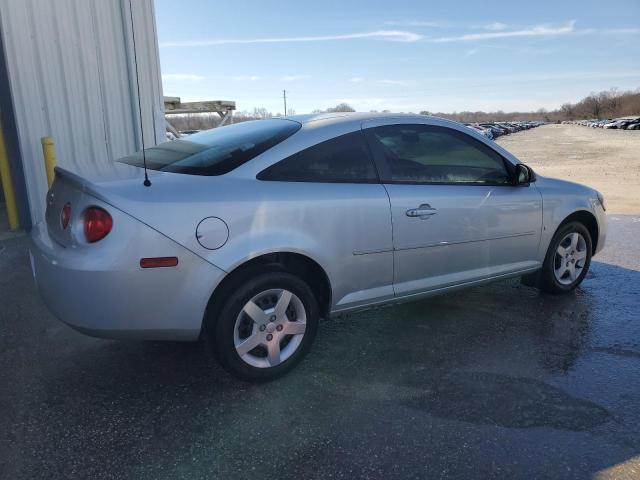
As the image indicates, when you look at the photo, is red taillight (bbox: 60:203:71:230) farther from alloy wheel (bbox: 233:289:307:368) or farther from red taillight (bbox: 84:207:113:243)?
alloy wheel (bbox: 233:289:307:368)

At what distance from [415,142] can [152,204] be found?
1924 mm

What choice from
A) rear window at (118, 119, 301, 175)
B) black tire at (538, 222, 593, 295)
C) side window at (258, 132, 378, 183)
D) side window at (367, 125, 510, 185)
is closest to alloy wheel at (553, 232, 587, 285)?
black tire at (538, 222, 593, 295)

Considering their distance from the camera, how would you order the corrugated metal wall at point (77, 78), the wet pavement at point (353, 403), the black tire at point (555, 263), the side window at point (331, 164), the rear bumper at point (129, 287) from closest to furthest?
the wet pavement at point (353, 403) → the rear bumper at point (129, 287) → the side window at point (331, 164) → the black tire at point (555, 263) → the corrugated metal wall at point (77, 78)

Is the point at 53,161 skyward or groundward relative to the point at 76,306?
skyward

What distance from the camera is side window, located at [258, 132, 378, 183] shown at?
3.03 metres

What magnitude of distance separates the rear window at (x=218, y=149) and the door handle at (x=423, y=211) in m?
0.92

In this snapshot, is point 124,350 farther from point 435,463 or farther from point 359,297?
point 435,463

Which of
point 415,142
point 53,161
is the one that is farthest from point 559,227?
point 53,161

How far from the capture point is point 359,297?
329 cm

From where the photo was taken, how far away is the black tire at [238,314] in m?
2.81

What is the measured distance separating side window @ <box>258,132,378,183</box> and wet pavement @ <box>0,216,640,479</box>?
1.19 m

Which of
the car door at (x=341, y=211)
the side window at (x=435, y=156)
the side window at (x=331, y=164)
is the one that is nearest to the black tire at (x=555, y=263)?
the side window at (x=435, y=156)

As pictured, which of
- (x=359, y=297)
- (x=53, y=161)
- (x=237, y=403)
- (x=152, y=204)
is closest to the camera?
(x=152, y=204)

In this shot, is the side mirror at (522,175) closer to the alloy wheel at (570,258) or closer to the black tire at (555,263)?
the black tire at (555,263)
